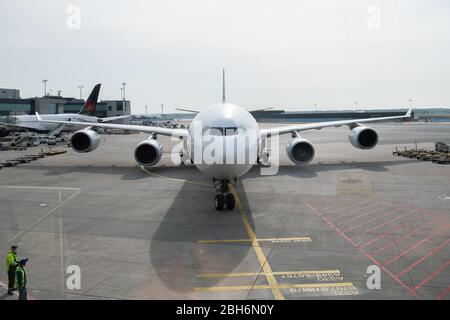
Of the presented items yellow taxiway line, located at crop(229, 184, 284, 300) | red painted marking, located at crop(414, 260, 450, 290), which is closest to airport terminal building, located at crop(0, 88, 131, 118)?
yellow taxiway line, located at crop(229, 184, 284, 300)

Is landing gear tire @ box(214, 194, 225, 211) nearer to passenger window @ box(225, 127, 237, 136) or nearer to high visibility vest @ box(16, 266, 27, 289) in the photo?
passenger window @ box(225, 127, 237, 136)

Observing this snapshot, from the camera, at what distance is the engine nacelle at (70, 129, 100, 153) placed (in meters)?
28.8

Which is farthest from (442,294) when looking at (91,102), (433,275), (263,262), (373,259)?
(91,102)

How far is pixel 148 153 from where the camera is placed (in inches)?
1008

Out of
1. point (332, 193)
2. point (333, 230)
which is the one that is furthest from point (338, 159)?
point (333, 230)

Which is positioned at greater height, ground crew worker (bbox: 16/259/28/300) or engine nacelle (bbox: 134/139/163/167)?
engine nacelle (bbox: 134/139/163/167)

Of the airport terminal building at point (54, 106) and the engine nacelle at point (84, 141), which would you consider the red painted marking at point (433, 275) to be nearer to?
the engine nacelle at point (84, 141)

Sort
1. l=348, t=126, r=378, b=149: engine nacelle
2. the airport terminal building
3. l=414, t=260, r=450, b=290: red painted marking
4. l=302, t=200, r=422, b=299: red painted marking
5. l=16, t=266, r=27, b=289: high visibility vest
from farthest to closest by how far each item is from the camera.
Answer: the airport terminal building → l=348, t=126, r=378, b=149: engine nacelle → l=414, t=260, r=450, b=290: red painted marking → l=302, t=200, r=422, b=299: red painted marking → l=16, t=266, r=27, b=289: high visibility vest

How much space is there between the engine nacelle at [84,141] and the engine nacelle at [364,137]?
20.6 meters

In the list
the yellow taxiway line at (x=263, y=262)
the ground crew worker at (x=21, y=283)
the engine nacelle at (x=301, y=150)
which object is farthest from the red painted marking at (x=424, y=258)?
the engine nacelle at (x=301, y=150)

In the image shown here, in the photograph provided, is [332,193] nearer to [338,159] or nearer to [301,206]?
[301,206]

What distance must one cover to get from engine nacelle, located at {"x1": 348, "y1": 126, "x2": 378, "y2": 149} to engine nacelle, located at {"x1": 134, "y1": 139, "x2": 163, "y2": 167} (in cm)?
1534

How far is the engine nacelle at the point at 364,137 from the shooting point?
28.7 m

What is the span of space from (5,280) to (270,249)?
7.59 metres
